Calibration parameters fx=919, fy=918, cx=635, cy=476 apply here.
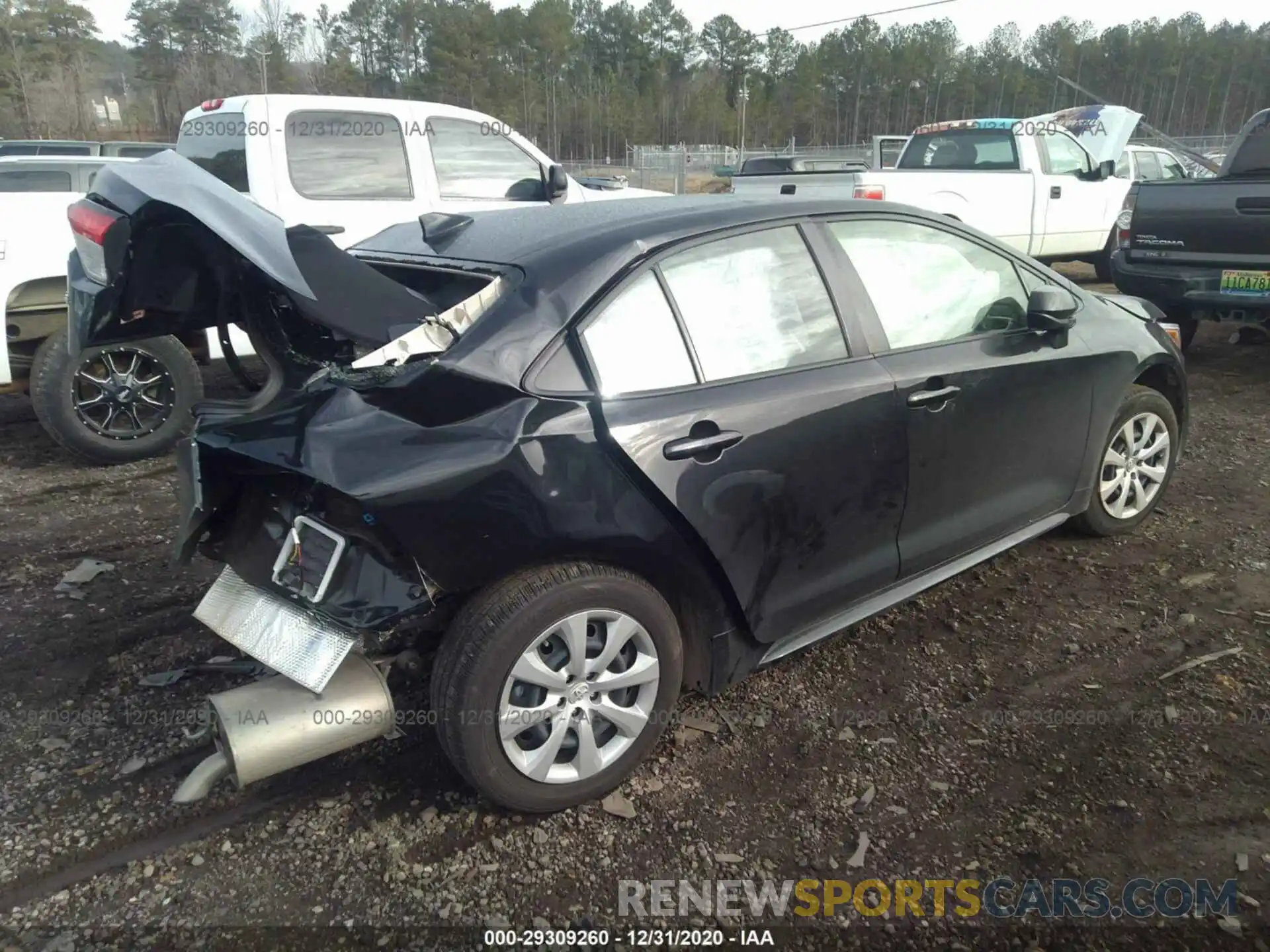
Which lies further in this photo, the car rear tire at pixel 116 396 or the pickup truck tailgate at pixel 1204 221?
the pickup truck tailgate at pixel 1204 221

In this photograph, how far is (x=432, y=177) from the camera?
681cm

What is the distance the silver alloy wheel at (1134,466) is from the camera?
4.18 m

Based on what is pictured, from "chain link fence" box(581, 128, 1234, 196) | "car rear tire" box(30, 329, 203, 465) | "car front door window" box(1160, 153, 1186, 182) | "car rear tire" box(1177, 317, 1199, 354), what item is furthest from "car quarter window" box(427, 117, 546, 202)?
"chain link fence" box(581, 128, 1234, 196)

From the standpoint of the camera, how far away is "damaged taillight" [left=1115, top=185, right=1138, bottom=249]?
741 cm

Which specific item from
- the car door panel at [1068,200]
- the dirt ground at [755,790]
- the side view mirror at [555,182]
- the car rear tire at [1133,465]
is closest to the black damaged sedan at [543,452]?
the dirt ground at [755,790]

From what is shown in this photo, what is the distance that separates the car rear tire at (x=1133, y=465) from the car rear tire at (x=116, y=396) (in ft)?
15.9

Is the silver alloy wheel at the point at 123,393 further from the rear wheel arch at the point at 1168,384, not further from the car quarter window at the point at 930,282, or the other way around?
the rear wheel arch at the point at 1168,384

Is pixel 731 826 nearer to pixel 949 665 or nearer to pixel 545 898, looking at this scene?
pixel 545 898

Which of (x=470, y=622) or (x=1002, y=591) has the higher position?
(x=470, y=622)

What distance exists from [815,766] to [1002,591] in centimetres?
153

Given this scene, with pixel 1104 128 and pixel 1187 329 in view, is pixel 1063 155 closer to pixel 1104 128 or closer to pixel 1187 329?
pixel 1104 128

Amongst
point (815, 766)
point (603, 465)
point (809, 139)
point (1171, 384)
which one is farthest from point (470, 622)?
point (809, 139)

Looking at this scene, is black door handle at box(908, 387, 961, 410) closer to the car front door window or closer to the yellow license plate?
the yellow license plate

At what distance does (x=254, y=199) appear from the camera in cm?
627
